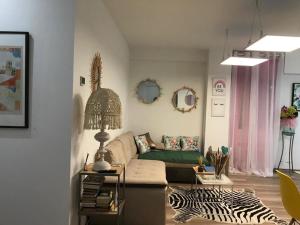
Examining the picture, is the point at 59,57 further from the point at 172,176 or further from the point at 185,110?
the point at 185,110

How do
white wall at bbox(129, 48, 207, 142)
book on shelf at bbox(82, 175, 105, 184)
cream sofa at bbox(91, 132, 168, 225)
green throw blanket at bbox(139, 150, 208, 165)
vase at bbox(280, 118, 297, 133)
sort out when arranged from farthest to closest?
white wall at bbox(129, 48, 207, 142), vase at bbox(280, 118, 297, 133), green throw blanket at bbox(139, 150, 208, 165), cream sofa at bbox(91, 132, 168, 225), book on shelf at bbox(82, 175, 105, 184)

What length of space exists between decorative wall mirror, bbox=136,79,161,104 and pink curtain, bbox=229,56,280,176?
1638 millimetres

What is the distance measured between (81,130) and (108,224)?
3.63 feet

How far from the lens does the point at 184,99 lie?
6051mm

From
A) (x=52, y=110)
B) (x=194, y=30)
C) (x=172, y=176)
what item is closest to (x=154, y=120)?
(x=172, y=176)

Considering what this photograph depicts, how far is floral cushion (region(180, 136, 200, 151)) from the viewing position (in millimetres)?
5749

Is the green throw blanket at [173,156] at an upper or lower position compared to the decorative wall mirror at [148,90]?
lower

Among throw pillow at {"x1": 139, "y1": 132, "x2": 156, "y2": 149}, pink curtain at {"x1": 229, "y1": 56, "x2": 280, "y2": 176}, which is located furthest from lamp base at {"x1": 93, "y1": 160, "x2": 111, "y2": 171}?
pink curtain at {"x1": 229, "y1": 56, "x2": 280, "y2": 176}

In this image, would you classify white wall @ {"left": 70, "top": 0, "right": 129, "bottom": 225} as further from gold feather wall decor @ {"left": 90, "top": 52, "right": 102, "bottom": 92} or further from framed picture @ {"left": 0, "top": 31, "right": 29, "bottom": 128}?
framed picture @ {"left": 0, "top": 31, "right": 29, "bottom": 128}

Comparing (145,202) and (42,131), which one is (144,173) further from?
(42,131)

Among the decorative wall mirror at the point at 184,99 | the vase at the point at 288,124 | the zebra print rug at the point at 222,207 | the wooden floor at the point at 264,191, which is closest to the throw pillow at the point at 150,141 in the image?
the decorative wall mirror at the point at 184,99

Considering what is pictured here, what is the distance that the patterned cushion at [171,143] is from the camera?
5785 millimetres

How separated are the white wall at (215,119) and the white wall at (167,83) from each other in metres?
0.33

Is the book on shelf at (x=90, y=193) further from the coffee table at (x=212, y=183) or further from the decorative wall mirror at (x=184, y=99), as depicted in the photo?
the decorative wall mirror at (x=184, y=99)
